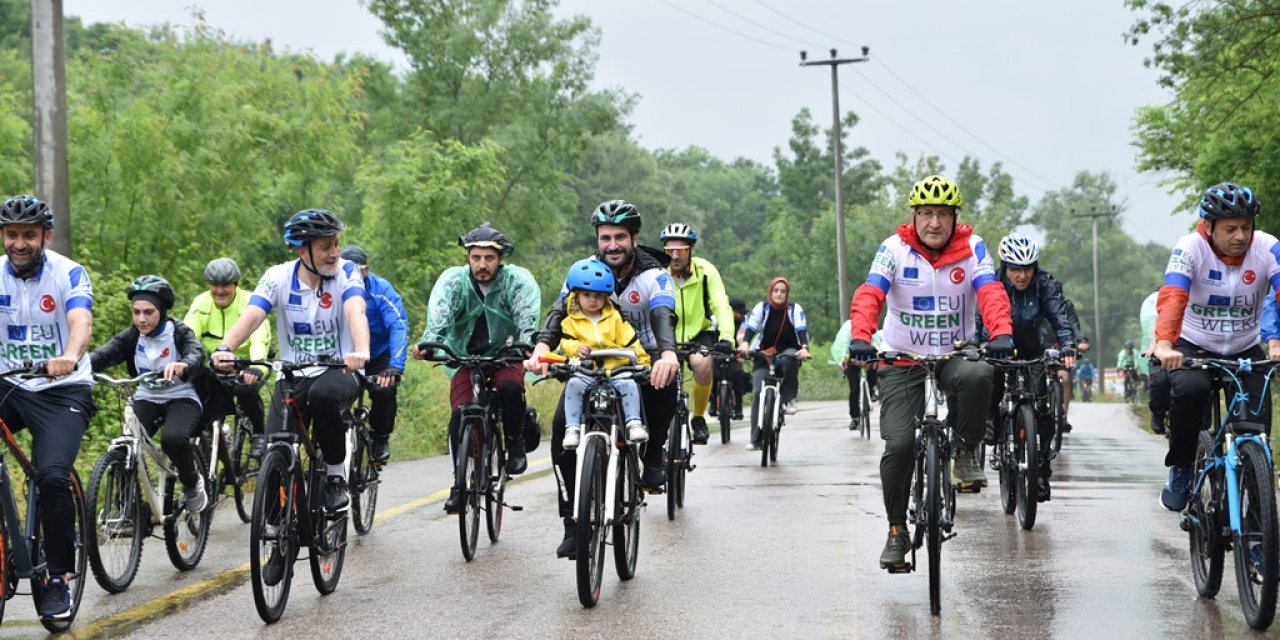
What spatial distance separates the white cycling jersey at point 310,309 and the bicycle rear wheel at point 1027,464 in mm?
4640

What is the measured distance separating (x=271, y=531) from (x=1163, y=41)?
824 inches

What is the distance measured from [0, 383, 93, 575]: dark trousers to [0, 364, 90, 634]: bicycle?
0.04 meters

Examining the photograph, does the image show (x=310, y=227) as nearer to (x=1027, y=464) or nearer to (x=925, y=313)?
(x=925, y=313)

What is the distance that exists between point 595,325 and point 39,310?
276 centimetres

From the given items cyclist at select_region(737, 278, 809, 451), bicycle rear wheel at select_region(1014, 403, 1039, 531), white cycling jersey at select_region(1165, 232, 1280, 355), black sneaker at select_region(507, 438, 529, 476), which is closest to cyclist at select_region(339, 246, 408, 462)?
black sneaker at select_region(507, 438, 529, 476)

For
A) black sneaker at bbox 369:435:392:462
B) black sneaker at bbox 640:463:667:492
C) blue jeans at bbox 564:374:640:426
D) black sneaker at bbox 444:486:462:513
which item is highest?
blue jeans at bbox 564:374:640:426

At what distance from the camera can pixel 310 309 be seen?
8.80m

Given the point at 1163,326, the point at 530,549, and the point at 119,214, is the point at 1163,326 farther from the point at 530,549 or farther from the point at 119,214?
the point at 119,214

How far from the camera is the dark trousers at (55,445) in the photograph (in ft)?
25.4

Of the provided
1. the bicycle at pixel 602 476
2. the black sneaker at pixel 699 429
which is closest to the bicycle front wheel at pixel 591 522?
the bicycle at pixel 602 476

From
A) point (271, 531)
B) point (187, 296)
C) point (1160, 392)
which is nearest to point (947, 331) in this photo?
point (1160, 392)

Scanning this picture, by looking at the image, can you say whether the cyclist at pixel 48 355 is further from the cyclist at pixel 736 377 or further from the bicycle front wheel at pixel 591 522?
the cyclist at pixel 736 377

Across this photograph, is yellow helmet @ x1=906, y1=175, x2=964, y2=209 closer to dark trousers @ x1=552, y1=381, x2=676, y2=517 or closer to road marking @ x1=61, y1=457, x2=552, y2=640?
dark trousers @ x1=552, y1=381, x2=676, y2=517

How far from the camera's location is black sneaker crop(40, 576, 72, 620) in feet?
25.0
